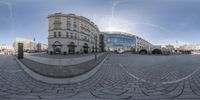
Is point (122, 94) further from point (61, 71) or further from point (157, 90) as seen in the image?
point (61, 71)

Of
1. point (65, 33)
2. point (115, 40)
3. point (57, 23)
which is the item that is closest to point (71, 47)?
point (65, 33)

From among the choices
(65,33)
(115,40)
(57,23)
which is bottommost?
(65,33)

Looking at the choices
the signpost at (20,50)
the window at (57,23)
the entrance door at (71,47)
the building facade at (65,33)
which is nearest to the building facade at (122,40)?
the building facade at (65,33)

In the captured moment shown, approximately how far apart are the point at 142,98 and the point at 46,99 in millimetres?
1915

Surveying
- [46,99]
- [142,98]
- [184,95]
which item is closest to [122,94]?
[142,98]

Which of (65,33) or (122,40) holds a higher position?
(122,40)

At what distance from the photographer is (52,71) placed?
498cm

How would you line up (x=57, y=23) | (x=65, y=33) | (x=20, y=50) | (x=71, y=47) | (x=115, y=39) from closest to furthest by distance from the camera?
(x=57, y=23) < (x=65, y=33) < (x=71, y=47) < (x=20, y=50) < (x=115, y=39)

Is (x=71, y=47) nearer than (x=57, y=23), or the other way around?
(x=57, y=23)

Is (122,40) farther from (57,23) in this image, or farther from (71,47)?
(57,23)

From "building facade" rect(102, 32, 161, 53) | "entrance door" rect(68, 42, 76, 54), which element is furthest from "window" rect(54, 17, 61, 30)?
"building facade" rect(102, 32, 161, 53)

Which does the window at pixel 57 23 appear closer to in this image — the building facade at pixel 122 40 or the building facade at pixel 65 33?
the building facade at pixel 65 33

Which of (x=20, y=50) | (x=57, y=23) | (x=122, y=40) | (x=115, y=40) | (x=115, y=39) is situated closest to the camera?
(x=57, y=23)

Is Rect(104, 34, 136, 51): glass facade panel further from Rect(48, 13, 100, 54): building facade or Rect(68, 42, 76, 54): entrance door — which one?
Rect(68, 42, 76, 54): entrance door
